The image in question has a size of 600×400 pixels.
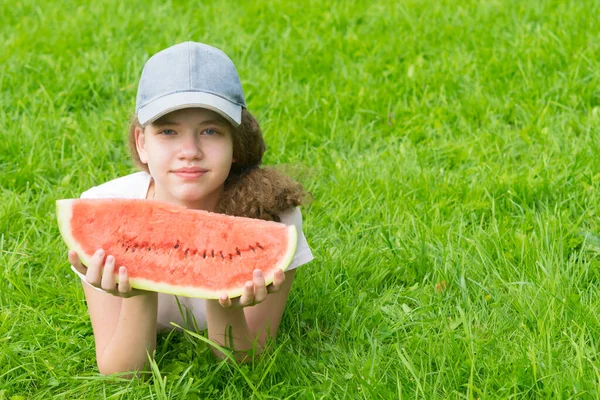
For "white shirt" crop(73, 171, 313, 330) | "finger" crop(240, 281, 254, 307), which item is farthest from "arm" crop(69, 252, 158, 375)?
"finger" crop(240, 281, 254, 307)

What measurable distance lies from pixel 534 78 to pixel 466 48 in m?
0.60

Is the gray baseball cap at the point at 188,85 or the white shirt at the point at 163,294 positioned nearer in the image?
the gray baseball cap at the point at 188,85

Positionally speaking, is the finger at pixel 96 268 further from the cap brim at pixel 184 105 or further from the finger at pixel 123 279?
the cap brim at pixel 184 105

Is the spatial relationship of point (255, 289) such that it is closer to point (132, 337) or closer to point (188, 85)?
point (132, 337)

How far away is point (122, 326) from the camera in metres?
2.61

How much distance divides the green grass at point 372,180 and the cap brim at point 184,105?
0.88 metres

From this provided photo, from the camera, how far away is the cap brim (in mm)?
2523

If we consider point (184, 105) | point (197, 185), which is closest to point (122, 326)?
point (197, 185)

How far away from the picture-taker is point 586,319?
2789mm

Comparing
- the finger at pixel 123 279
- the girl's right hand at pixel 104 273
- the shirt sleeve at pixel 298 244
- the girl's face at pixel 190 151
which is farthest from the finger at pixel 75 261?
the shirt sleeve at pixel 298 244

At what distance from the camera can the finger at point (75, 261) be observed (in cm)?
237

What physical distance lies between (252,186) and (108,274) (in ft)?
2.25

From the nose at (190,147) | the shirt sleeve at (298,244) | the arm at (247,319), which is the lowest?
the arm at (247,319)

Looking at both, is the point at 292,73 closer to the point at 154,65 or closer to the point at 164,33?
the point at 164,33
